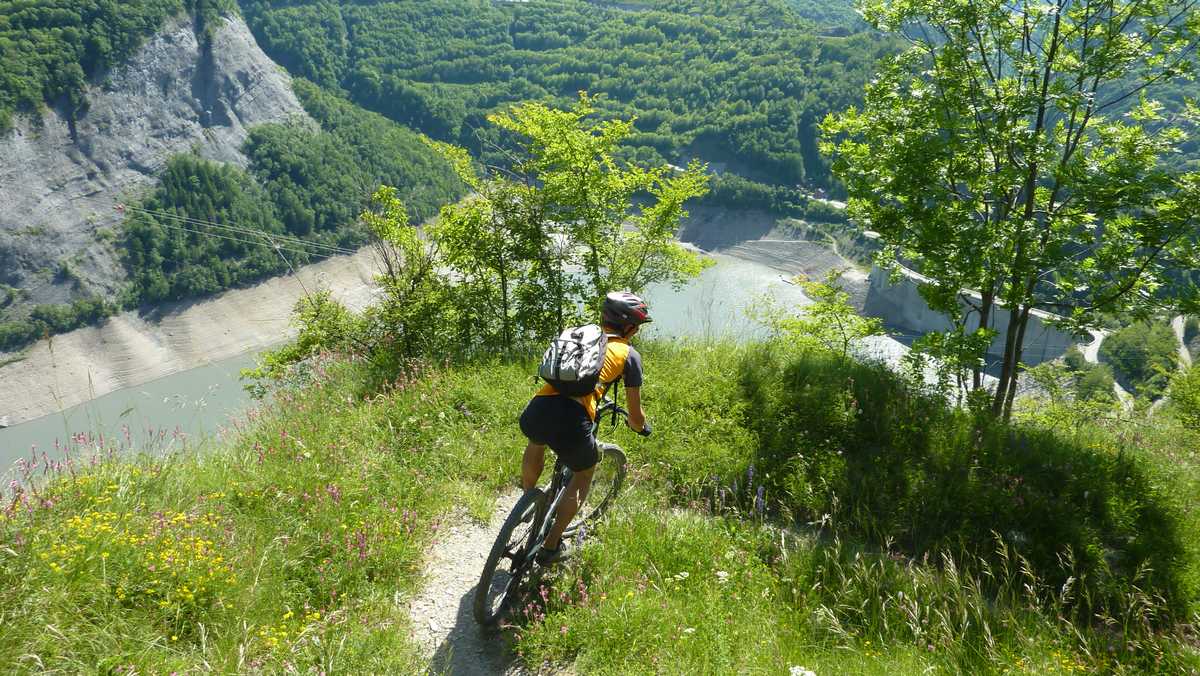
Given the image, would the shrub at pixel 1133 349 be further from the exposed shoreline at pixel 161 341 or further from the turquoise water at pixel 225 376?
the exposed shoreline at pixel 161 341

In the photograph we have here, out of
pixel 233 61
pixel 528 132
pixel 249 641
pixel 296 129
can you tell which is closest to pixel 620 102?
pixel 296 129

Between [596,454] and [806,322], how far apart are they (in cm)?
749

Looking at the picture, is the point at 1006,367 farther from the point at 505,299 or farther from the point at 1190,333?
the point at 1190,333

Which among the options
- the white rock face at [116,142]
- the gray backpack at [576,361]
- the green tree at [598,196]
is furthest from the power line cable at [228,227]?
the gray backpack at [576,361]

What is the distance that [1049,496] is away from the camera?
5.30 m

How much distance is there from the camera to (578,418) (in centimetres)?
382

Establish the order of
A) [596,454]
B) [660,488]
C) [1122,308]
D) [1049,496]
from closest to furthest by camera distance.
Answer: [596,454] → [1049,496] → [660,488] → [1122,308]

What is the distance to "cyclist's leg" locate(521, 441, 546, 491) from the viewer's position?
13.3 ft

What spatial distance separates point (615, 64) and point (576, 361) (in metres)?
164

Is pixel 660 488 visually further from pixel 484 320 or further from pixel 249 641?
pixel 484 320

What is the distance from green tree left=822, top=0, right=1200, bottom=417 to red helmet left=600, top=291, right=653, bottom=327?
13.3 feet

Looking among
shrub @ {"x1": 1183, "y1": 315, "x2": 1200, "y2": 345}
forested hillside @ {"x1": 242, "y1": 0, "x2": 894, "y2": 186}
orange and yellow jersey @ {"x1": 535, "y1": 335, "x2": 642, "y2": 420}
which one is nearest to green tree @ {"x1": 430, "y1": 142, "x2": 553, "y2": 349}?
orange and yellow jersey @ {"x1": 535, "y1": 335, "x2": 642, "y2": 420}

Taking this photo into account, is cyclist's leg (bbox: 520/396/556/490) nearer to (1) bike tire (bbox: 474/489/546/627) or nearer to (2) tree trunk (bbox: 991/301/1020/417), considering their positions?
(1) bike tire (bbox: 474/489/546/627)

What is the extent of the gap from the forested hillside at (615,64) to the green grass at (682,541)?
104 metres
